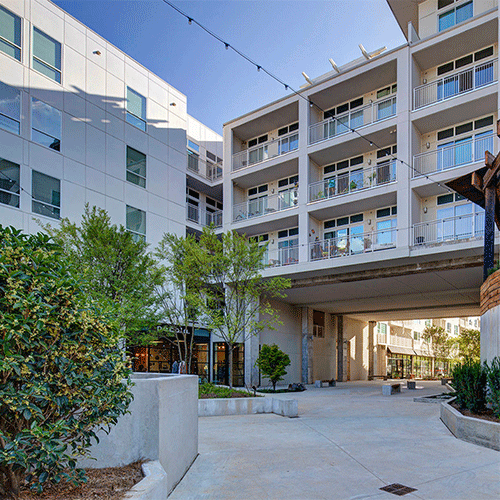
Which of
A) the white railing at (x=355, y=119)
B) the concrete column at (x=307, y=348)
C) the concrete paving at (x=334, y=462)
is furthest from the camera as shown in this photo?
the concrete column at (x=307, y=348)

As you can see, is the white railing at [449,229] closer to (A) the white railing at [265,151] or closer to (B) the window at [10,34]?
(A) the white railing at [265,151]

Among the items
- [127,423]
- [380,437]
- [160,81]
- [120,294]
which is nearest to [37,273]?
[127,423]

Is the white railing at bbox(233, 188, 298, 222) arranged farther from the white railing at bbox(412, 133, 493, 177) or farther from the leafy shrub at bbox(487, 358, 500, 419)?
the leafy shrub at bbox(487, 358, 500, 419)

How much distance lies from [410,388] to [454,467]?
21500mm

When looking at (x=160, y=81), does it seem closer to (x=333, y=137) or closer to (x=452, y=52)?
(x=333, y=137)

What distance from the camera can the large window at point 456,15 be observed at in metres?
22.1

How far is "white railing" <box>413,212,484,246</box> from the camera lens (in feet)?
61.5

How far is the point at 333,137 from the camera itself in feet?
79.0

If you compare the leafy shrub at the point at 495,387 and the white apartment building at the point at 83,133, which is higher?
the white apartment building at the point at 83,133

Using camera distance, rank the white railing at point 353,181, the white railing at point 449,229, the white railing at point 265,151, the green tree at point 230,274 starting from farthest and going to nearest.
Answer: the white railing at point 265,151 < the white railing at point 353,181 < the white railing at point 449,229 < the green tree at point 230,274

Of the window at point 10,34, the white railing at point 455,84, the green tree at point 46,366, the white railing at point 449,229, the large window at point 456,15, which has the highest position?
the large window at point 456,15

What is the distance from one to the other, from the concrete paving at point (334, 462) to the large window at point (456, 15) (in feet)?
64.4

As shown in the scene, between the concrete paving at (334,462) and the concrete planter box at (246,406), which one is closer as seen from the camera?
the concrete paving at (334,462)

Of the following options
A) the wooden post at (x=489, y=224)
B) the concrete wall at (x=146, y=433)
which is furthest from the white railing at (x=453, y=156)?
the concrete wall at (x=146, y=433)
